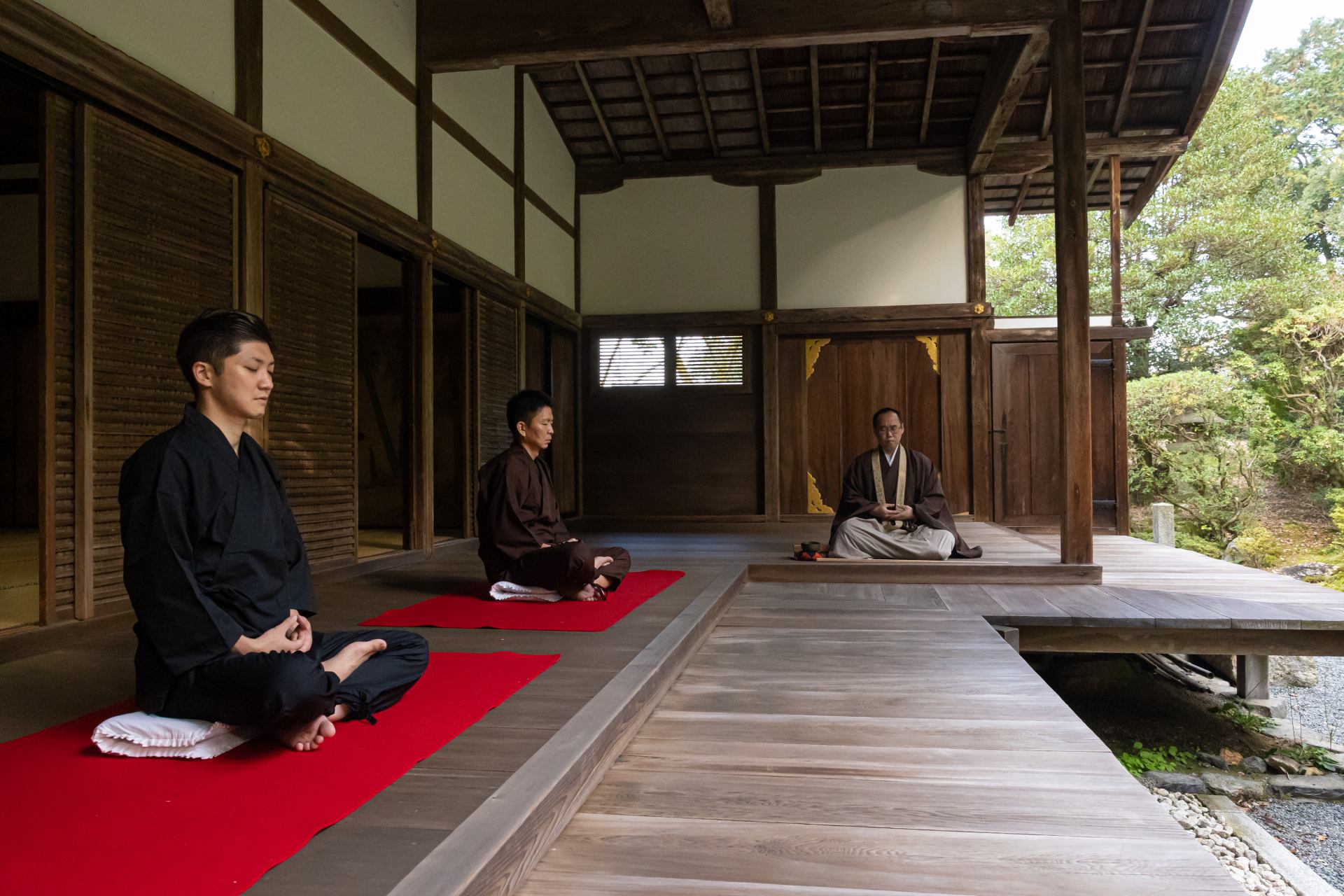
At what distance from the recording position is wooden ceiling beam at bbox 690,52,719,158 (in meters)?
7.34

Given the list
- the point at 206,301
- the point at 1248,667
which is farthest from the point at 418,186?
the point at 1248,667

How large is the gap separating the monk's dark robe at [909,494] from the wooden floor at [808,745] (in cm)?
104

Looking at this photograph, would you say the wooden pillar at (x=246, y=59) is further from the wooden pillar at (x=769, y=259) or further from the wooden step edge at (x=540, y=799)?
the wooden pillar at (x=769, y=259)

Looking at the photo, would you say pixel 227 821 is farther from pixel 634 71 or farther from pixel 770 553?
pixel 634 71

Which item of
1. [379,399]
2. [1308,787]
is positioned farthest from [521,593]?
[379,399]

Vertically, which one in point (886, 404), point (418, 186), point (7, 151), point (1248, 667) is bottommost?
point (1248, 667)

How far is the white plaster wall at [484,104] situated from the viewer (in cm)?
596

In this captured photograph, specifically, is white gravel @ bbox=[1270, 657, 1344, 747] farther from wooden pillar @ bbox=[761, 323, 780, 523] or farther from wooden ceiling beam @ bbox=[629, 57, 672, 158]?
wooden ceiling beam @ bbox=[629, 57, 672, 158]

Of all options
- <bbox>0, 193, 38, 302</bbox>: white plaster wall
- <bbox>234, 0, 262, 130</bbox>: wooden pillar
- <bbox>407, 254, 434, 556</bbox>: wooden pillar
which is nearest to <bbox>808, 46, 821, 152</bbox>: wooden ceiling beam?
<bbox>407, 254, 434, 556</bbox>: wooden pillar

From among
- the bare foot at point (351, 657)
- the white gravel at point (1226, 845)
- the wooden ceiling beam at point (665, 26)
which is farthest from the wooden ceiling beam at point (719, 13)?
the white gravel at point (1226, 845)

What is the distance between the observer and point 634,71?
739 cm

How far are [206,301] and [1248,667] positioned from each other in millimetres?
6487

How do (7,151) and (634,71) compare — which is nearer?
(7,151)

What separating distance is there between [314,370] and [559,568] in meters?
1.74
